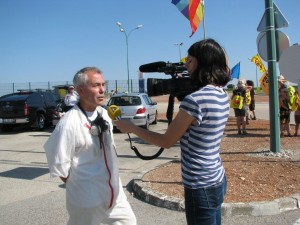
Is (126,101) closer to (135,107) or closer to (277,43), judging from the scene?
(135,107)

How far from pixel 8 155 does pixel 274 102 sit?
6.89 m

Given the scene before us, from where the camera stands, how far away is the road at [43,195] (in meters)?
4.72

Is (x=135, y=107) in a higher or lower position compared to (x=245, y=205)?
higher

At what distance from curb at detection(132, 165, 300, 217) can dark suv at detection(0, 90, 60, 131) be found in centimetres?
1052

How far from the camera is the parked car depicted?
45.4 ft

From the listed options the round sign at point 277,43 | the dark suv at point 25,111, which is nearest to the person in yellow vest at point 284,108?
the round sign at point 277,43

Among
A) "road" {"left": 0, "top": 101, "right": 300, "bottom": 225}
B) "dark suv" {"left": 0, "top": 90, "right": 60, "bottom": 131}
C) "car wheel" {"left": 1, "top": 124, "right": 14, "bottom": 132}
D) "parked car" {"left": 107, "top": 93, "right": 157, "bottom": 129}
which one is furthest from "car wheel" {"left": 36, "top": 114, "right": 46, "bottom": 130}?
"road" {"left": 0, "top": 101, "right": 300, "bottom": 225}

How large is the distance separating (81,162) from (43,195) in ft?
11.4

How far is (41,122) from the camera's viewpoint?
15.5 metres

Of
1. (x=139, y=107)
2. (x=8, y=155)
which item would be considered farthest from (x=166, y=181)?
(x=139, y=107)

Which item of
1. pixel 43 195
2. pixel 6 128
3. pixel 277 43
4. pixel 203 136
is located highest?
pixel 277 43

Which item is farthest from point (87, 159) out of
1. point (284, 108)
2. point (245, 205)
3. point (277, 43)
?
point (284, 108)

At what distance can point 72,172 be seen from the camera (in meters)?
2.85

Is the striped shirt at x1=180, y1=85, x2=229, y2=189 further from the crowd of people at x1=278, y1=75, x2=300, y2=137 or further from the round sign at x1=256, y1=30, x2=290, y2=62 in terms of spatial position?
the crowd of people at x1=278, y1=75, x2=300, y2=137
